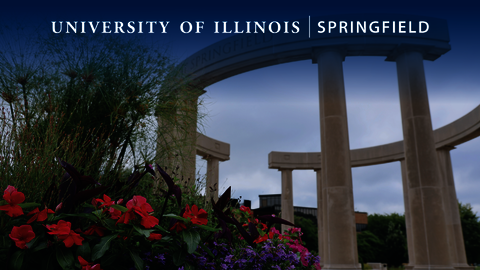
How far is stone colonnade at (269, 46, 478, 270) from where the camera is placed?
17.9 metres

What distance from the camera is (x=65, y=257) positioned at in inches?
166

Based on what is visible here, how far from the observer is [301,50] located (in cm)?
2069

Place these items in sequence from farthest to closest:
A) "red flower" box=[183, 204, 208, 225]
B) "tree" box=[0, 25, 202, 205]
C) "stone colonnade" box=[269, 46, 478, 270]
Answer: "stone colonnade" box=[269, 46, 478, 270] < "tree" box=[0, 25, 202, 205] < "red flower" box=[183, 204, 208, 225]

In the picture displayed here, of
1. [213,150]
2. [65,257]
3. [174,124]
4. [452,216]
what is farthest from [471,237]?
[65,257]

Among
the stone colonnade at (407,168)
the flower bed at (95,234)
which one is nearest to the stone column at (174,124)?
the flower bed at (95,234)

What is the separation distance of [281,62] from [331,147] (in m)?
6.18

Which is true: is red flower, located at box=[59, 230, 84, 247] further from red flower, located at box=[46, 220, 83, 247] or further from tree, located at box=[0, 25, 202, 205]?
tree, located at box=[0, 25, 202, 205]

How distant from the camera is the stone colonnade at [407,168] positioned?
1791cm

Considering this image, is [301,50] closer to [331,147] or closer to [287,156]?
[331,147]

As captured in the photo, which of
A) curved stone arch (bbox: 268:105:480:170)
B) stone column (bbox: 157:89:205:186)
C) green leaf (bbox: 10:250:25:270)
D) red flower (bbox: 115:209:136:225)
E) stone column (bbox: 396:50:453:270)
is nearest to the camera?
green leaf (bbox: 10:250:25:270)

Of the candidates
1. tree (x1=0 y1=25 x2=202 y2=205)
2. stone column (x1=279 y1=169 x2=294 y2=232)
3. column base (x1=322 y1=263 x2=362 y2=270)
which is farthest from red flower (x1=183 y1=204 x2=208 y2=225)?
stone column (x1=279 y1=169 x2=294 y2=232)

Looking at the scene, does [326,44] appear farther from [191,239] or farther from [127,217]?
[127,217]

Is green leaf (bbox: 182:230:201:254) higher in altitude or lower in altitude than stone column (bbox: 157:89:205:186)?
lower

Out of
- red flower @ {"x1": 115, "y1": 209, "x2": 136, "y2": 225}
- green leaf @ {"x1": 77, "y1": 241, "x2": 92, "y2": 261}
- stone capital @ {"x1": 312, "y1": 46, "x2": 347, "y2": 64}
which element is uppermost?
stone capital @ {"x1": 312, "y1": 46, "x2": 347, "y2": 64}
